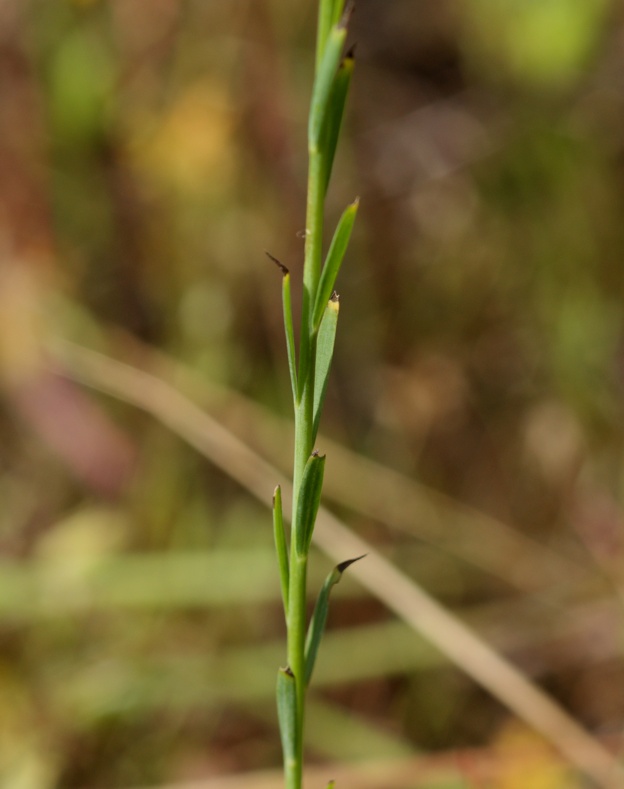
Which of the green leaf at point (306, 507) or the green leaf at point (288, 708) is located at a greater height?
the green leaf at point (306, 507)

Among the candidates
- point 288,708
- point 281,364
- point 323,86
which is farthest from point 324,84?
point 281,364

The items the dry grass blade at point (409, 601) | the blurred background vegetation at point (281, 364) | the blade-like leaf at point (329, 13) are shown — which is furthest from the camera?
the blurred background vegetation at point (281, 364)

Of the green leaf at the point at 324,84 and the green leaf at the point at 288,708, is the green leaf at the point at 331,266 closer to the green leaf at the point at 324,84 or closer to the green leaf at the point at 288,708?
the green leaf at the point at 324,84

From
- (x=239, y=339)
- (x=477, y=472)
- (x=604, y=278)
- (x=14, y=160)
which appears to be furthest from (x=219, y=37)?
(x=477, y=472)

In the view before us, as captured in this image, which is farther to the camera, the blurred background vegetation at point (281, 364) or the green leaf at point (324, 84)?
the blurred background vegetation at point (281, 364)

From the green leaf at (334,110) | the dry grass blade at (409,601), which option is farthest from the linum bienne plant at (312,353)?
the dry grass blade at (409,601)

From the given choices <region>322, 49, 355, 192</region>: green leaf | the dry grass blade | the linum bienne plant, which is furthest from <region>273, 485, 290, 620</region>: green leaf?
the dry grass blade

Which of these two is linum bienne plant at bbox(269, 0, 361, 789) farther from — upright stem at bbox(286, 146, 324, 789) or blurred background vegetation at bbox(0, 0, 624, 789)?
blurred background vegetation at bbox(0, 0, 624, 789)
